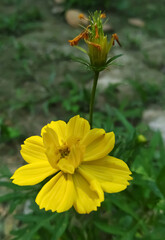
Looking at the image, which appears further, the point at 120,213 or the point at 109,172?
the point at 120,213

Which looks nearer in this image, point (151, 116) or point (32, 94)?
point (151, 116)

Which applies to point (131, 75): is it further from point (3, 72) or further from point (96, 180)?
point (96, 180)

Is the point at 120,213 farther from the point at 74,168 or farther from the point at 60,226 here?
the point at 74,168

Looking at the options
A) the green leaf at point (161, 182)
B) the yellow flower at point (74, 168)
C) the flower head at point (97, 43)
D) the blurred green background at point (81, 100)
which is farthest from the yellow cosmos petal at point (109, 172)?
the green leaf at point (161, 182)

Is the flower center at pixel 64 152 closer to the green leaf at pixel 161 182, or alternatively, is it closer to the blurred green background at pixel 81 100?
the blurred green background at pixel 81 100

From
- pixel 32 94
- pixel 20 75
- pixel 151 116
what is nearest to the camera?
pixel 151 116

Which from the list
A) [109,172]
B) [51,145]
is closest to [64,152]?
[51,145]

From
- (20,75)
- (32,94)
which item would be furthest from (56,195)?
(20,75)
